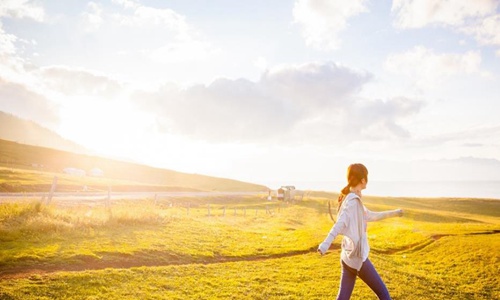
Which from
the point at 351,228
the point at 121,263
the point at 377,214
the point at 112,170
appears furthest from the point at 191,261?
the point at 112,170

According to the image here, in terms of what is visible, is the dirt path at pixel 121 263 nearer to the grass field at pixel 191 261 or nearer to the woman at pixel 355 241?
the grass field at pixel 191 261

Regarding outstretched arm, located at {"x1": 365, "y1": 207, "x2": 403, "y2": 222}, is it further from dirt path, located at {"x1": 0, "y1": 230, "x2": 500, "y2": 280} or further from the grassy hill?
the grassy hill

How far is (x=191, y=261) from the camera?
16.9m

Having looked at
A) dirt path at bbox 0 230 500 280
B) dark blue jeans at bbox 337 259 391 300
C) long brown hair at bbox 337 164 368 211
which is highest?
long brown hair at bbox 337 164 368 211

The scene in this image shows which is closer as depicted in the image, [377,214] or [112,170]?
[377,214]

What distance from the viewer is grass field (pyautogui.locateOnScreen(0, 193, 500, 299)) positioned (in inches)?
466

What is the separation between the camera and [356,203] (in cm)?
734

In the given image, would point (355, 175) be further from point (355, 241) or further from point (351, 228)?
point (355, 241)

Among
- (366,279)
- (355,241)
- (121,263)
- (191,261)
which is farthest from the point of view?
(191,261)

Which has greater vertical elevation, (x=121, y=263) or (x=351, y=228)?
(x=351, y=228)

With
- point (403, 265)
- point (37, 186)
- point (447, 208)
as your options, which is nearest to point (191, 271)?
point (403, 265)

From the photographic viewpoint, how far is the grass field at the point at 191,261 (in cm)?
1183

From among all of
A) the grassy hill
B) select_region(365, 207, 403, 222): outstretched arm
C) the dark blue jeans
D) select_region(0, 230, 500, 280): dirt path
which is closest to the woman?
the dark blue jeans

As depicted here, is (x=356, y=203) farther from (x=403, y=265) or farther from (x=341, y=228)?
(x=403, y=265)
